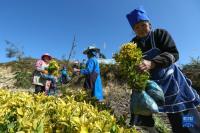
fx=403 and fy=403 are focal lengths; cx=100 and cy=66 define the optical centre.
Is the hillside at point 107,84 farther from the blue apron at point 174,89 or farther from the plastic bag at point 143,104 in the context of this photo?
the plastic bag at point 143,104

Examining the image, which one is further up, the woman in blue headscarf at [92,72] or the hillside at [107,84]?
the hillside at [107,84]

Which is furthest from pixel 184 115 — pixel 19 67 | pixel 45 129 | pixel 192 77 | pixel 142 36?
pixel 19 67

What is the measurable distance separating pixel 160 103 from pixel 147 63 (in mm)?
405

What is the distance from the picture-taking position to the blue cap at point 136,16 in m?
3.93

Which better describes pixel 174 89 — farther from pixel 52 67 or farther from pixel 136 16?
pixel 52 67

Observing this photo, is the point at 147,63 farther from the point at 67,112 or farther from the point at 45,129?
the point at 45,129

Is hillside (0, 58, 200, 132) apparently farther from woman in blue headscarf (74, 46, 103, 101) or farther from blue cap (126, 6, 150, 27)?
blue cap (126, 6, 150, 27)

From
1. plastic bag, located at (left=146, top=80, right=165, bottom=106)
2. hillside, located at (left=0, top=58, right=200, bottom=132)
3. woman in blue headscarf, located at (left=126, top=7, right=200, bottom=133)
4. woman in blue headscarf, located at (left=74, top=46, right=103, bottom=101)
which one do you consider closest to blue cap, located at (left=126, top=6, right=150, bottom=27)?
woman in blue headscarf, located at (left=126, top=7, right=200, bottom=133)

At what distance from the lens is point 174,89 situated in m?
3.82

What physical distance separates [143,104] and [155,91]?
21cm

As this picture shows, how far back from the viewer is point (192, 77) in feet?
51.5

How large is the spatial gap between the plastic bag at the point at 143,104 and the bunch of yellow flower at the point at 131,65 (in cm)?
10

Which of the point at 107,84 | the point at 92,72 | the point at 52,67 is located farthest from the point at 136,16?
the point at 107,84

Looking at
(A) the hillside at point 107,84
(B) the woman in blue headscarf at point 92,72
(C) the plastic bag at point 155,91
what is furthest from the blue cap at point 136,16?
(A) the hillside at point 107,84
